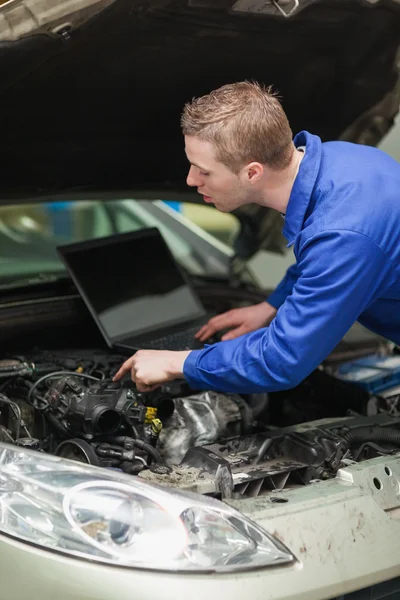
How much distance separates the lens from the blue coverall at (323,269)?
1.79 metres

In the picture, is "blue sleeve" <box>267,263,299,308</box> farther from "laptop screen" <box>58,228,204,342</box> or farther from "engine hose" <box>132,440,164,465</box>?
"engine hose" <box>132,440,164,465</box>

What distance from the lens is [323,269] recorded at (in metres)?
1.79

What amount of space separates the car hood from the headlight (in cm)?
102

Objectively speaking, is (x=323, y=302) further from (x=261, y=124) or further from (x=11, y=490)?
(x=11, y=490)

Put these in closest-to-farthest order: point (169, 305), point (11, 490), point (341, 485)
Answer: point (11, 490)
point (341, 485)
point (169, 305)

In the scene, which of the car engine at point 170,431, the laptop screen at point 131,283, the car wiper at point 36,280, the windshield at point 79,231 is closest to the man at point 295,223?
the car engine at point 170,431

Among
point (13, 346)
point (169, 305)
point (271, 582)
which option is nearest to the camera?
point (271, 582)

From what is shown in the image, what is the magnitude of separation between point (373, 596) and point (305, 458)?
1.52 ft

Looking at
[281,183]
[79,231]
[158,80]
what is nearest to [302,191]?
[281,183]

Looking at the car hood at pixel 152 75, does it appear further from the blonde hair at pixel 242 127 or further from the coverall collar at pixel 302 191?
the coverall collar at pixel 302 191

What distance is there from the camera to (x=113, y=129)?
2.71 meters

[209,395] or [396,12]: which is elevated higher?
[396,12]

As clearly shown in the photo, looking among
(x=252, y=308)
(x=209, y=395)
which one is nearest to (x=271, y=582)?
(x=209, y=395)

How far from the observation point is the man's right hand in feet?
8.51
